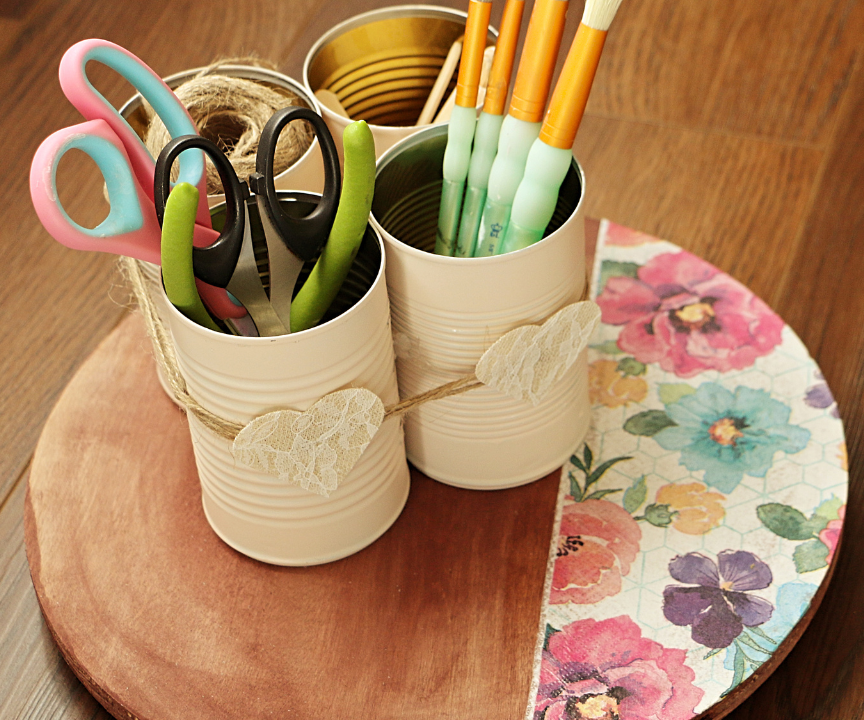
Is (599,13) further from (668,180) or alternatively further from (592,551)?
(668,180)

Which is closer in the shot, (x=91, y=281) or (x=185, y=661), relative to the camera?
(x=185, y=661)

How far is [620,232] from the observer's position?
53 cm

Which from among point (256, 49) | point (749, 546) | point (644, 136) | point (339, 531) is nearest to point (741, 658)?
point (749, 546)

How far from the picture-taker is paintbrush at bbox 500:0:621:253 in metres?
0.29

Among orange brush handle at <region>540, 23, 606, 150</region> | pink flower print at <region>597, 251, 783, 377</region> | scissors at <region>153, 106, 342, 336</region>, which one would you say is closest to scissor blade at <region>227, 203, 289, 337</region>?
scissors at <region>153, 106, 342, 336</region>

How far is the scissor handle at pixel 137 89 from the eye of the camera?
30cm

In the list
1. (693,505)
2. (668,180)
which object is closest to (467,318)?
(693,505)

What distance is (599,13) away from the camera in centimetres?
29

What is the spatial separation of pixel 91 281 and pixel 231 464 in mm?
253

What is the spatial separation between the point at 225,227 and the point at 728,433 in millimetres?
246

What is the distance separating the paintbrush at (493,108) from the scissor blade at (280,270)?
0.07m

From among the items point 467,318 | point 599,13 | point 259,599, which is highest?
point 599,13

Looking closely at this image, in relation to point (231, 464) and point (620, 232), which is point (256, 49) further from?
point (231, 464)

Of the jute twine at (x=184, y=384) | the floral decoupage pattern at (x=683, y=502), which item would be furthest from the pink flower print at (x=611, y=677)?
the jute twine at (x=184, y=384)
